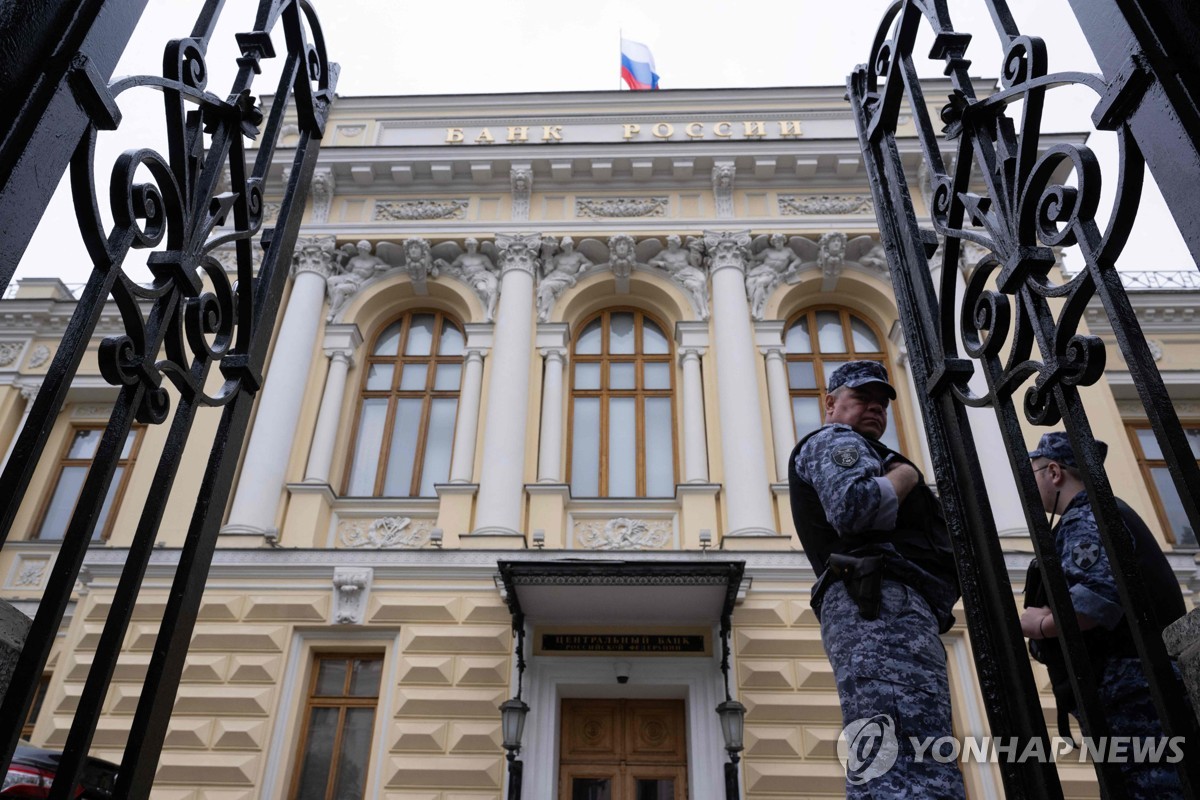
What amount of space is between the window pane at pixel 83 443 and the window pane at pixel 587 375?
7.61m

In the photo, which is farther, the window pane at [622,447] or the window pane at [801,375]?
the window pane at [801,375]

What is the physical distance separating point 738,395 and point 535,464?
2.82 metres

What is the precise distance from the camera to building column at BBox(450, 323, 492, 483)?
37.1 feet

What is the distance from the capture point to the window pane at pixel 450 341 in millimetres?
12945

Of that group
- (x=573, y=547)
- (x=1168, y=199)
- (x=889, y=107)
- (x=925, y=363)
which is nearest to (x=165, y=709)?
(x=925, y=363)

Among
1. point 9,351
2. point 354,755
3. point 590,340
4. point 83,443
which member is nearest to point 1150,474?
point 590,340

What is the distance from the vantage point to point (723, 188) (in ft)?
43.9

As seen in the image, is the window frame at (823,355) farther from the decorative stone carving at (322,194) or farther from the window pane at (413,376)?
the decorative stone carving at (322,194)

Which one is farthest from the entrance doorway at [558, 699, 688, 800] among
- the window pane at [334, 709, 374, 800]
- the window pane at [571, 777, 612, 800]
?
the window pane at [334, 709, 374, 800]

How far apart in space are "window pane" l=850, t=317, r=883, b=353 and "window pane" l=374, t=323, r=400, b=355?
682 cm

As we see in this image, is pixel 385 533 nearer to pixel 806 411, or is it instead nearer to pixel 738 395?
pixel 738 395

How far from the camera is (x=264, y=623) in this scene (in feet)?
32.2

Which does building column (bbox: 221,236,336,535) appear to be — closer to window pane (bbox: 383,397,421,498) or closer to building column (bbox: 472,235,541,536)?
window pane (bbox: 383,397,421,498)

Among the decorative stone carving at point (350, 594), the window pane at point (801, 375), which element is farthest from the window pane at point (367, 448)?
the window pane at point (801, 375)
